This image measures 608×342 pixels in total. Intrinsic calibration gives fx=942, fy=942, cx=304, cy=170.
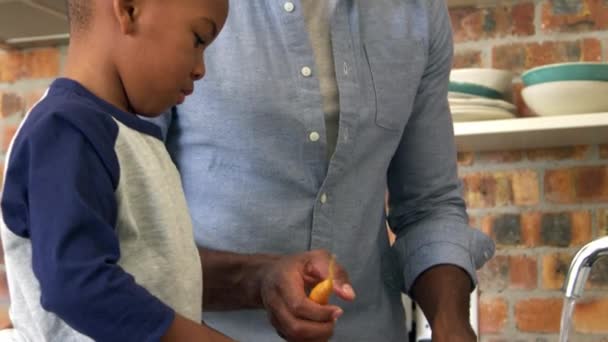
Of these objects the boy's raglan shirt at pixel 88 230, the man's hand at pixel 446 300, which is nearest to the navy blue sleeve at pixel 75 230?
the boy's raglan shirt at pixel 88 230

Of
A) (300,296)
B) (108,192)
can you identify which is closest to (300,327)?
(300,296)

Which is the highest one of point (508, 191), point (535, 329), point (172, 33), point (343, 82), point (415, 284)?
point (172, 33)

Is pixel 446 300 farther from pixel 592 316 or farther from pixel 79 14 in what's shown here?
pixel 592 316

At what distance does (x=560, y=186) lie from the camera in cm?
196

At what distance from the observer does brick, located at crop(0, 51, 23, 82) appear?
231cm

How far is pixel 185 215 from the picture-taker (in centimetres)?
82

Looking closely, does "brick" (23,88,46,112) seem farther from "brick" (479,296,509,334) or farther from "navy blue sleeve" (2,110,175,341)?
"navy blue sleeve" (2,110,175,341)

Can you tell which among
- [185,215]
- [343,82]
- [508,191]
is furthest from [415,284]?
[508,191]

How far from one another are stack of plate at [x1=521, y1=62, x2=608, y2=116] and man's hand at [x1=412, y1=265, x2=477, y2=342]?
2.50 feet

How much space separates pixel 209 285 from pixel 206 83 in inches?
8.7

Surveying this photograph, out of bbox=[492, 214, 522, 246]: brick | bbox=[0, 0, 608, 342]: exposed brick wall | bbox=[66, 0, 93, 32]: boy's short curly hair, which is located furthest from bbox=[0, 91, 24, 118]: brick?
bbox=[66, 0, 93, 32]: boy's short curly hair

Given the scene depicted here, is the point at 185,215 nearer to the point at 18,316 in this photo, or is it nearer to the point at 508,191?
the point at 18,316

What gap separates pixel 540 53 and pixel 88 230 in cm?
150

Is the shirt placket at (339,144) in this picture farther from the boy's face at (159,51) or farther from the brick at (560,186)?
the brick at (560,186)
